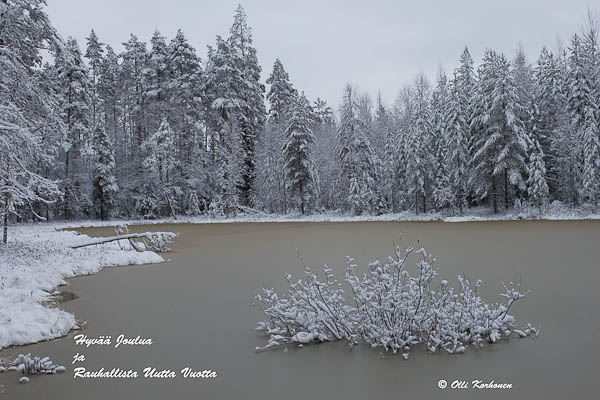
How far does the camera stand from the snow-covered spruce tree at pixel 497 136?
1305 inches

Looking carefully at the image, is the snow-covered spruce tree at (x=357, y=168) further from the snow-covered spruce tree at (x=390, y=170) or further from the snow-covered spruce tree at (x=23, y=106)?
the snow-covered spruce tree at (x=23, y=106)

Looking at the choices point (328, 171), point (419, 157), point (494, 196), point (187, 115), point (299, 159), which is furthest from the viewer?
point (328, 171)

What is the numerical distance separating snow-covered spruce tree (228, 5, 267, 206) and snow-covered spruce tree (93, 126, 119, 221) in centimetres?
1176

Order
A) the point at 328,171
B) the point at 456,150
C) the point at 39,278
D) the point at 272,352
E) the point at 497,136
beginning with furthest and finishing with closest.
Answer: the point at 328,171, the point at 456,150, the point at 497,136, the point at 39,278, the point at 272,352

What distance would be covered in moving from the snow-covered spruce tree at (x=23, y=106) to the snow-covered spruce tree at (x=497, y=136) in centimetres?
2953

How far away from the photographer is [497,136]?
109 feet

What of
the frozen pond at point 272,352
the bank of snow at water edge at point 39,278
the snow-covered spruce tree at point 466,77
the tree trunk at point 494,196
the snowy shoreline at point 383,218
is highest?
the snow-covered spruce tree at point 466,77

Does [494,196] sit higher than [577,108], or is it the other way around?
[577,108]

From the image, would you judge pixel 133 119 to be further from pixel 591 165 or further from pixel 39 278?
pixel 591 165

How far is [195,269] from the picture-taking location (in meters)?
12.9

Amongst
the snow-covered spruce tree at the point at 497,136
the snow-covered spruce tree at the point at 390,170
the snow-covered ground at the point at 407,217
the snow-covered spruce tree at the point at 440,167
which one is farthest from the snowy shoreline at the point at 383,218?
the snow-covered spruce tree at the point at 390,170

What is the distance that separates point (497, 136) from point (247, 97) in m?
25.5

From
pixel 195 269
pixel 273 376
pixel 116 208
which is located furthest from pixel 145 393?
pixel 116 208

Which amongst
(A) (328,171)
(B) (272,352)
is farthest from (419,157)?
(B) (272,352)
